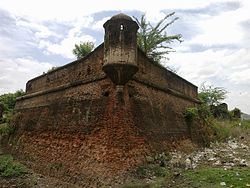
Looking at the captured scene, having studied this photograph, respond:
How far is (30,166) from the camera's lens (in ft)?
30.5

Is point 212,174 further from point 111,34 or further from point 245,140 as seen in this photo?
point 245,140

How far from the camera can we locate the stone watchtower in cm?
672

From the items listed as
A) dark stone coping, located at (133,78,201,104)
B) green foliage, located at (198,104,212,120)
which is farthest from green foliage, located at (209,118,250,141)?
dark stone coping, located at (133,78,201,104)

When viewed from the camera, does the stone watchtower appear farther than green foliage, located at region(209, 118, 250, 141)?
No

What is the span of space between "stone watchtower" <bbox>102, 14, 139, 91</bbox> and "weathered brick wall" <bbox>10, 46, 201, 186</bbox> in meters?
0.37

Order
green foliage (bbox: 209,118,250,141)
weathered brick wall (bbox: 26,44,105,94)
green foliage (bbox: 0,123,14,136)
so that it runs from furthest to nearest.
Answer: green foliage (bbox: 209,118,250,141) → green foliage (bbox: 0,123,14,136) → weathered brick wall (bbox: 26,44,105,94)

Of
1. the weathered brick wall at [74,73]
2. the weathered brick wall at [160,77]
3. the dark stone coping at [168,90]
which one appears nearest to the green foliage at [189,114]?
the dark stone coping at [168,90]

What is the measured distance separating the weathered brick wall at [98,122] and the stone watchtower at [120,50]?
1.20 feet

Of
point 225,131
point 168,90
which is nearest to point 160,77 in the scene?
point 168,90

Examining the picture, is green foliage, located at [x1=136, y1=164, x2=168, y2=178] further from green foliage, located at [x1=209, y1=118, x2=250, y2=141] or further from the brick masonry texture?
green foliage, located at [x1=209, y1=118, x2=250, y2=141]

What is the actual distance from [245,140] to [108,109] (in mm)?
8481

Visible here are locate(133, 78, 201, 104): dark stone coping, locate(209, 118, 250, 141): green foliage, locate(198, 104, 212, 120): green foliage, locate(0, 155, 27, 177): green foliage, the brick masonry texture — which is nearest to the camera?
the brick masonry texture

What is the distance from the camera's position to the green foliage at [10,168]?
332 inches

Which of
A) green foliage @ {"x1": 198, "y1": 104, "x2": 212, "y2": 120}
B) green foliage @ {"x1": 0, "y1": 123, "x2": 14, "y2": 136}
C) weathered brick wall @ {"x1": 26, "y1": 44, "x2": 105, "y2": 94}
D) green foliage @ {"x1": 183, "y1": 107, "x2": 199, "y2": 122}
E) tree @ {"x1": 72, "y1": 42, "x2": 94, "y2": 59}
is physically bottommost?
green foliage @ {"x1": 0, "y1": 123, "x2": 14, "y2": 136}
